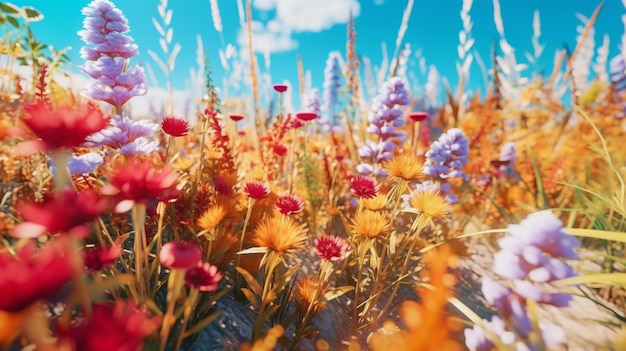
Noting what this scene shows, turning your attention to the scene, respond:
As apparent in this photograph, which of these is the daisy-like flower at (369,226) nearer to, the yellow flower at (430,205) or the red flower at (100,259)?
the yellow flower at (430,205)

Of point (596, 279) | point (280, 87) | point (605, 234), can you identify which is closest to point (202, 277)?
point (596, 279)

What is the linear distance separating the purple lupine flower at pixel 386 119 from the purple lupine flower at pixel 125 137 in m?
1.21

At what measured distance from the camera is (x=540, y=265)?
61cm

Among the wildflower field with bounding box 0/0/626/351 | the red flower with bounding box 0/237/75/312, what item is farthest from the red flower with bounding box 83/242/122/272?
the red flower with bounding box 0/237/75/312

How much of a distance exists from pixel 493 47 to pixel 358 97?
223 cm

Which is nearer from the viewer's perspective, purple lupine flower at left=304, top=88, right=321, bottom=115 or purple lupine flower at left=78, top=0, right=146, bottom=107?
purple lupine flower at left=78, top=0, right=146, bottom=107

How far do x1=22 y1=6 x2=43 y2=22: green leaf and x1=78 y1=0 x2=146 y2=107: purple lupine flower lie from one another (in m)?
0.98

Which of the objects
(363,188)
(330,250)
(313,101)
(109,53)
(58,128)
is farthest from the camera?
(313,101)

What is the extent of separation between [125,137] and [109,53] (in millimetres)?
397

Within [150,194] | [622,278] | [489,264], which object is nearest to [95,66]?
[150,194]

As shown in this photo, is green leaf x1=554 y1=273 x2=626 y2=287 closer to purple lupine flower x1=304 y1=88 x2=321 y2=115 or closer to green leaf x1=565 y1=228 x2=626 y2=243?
green leaf x1=565 y1=228 x2=626 y2=243

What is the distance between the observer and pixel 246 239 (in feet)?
4.23

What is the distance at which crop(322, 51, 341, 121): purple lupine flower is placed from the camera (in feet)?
14.6

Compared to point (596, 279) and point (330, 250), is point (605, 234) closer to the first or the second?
point (596, 279)
